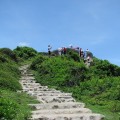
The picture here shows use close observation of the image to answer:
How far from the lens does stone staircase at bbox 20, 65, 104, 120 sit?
15.2 m

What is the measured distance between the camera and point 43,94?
21172 millimetres

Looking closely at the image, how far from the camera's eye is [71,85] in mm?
25047

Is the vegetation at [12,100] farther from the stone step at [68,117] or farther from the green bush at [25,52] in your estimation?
the green bush at [25,52]

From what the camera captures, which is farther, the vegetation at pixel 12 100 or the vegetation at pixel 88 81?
the vegetation at pixel 88 81

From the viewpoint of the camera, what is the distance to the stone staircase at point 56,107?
15242 millimetres

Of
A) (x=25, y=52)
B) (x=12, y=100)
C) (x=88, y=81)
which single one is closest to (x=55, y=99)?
(x=12, y=100)

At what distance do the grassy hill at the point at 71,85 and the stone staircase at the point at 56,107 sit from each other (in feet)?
1.71

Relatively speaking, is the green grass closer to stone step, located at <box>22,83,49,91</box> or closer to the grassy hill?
the grassy hill

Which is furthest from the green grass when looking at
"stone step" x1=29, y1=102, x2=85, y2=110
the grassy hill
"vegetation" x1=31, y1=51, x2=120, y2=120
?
"vegetation" x1=31, y1=51, x2=120, y2=120

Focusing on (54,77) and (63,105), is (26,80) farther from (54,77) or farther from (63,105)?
(63,105)

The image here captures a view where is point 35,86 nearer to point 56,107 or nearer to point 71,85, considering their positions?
point 71,85

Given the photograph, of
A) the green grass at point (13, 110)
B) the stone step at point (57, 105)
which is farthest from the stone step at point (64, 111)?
the stone step at point (57, 105)

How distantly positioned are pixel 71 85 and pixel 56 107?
7.69 m

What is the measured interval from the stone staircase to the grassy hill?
522 mm
